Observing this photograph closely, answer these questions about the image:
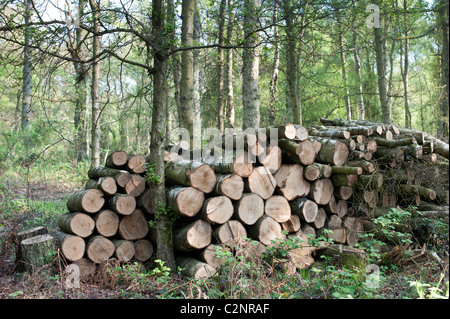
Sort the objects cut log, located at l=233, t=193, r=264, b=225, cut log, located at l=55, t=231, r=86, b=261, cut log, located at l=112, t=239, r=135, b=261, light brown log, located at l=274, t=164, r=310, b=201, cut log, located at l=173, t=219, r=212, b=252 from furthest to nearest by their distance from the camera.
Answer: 1. light brown log, located at l=274, t=164, r=310, b=201
2. cut log, located at l=112, t=239, r=135, b=261
3. cut log, located at l=233, t=193, r=264, b=225
4. cut log, located at l=55, t=231, r=86, b=261
5. cut log, located at l=173, t=219, r=212, b=252

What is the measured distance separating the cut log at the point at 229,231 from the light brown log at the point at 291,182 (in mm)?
906

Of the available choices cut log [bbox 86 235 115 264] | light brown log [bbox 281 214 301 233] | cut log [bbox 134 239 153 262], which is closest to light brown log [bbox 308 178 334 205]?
light brown log [bbox 281 214 301 233]

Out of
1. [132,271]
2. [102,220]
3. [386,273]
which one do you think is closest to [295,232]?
[386,273]

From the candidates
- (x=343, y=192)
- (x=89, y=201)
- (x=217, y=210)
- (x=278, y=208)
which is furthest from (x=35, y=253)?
(x=343, y=192)

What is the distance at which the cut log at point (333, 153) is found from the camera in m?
5.49

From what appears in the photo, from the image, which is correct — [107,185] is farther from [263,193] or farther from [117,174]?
[263,193]

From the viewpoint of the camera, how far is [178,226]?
4996mm

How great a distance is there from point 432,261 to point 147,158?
4367 millimetres

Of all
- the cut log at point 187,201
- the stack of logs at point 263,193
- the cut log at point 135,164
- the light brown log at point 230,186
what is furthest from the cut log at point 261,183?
the cut log at point 135,164

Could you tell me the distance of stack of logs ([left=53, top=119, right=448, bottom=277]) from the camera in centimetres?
464

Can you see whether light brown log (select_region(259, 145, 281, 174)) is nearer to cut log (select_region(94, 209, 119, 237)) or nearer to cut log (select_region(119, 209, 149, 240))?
cut log (select_region(119, 209, 149, 240))

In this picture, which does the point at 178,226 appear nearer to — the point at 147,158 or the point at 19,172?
the point at 147,158

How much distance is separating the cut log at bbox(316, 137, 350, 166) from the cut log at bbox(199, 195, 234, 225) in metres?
1.90

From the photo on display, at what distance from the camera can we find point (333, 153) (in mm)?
5469
